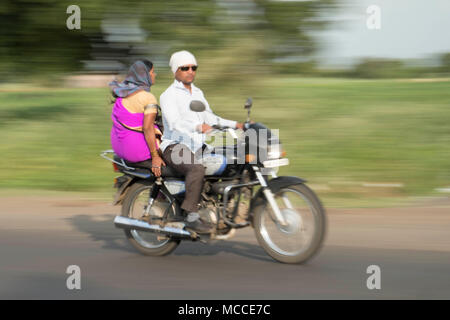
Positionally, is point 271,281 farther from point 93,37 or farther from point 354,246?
point 93,37

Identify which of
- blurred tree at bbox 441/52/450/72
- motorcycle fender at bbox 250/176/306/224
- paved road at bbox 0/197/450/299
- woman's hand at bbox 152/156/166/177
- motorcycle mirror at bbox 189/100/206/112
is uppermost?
blurred tree at bbox 441/52/450/72

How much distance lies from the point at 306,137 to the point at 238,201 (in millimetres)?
8169

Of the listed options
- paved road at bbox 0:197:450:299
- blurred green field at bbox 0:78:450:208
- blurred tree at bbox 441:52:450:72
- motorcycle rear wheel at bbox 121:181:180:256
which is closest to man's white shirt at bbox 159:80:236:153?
motorcycle rear wheel at bbox 121:181:180:256

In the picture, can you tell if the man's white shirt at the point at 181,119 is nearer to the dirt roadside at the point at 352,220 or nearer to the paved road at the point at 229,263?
the paved road at the point at 229,263

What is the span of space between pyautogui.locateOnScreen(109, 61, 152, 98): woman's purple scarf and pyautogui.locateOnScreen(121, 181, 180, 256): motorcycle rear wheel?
0.89m

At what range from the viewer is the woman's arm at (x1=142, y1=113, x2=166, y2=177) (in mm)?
5980

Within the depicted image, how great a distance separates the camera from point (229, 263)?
232 inches

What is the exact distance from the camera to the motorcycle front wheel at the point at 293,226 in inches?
216

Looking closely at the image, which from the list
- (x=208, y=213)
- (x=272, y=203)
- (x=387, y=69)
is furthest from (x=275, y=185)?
(x=387, y=69)

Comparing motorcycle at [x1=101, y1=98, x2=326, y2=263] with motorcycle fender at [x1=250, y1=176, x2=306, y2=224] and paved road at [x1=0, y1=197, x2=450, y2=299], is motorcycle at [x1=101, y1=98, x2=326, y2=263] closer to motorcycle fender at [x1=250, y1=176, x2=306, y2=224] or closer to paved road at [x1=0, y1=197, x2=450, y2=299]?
motorcycle fender at [x1=250, y1=176, x2=306, y2=224]

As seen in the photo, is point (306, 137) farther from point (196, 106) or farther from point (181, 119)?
point (196, 106)

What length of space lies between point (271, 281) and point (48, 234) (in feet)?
9.87

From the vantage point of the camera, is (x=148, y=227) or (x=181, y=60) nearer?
(x=181, y=60)

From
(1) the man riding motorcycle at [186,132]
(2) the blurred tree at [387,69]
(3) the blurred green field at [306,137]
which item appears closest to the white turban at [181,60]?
(1) the man riding motorcycle at [186,132]
